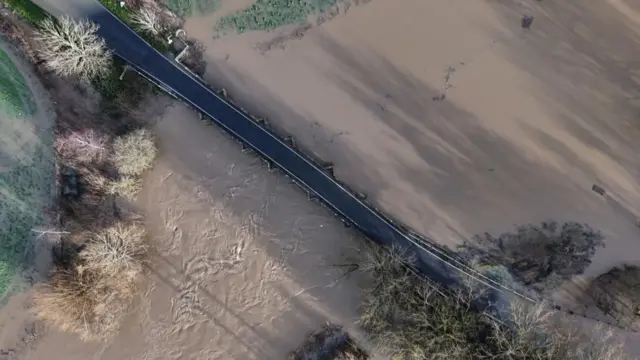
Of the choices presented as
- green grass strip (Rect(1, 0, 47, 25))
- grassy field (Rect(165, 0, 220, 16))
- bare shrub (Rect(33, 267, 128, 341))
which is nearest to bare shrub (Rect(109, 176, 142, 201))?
bare shrub (Rect(33, 267, 128, 341))

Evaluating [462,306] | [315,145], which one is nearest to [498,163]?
[462,306]

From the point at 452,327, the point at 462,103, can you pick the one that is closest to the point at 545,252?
the point at 452,327

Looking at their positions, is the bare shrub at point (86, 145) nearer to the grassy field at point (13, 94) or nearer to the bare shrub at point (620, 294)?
the grassy field at point (13, 94)

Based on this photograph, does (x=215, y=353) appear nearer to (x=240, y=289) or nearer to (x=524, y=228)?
(x=240, y=289)

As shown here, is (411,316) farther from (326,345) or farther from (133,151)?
(133,151)

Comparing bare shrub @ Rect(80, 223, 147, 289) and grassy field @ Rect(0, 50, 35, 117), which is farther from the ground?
grassy field @ Rect(0, 50, 35, 117)

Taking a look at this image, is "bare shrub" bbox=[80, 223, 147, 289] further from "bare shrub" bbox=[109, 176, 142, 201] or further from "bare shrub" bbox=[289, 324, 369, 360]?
"bare shrub" bbox=[289, 324, 369, 360]
